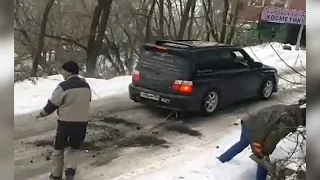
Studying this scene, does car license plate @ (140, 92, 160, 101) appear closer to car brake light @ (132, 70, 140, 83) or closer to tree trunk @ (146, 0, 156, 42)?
car brake light @ (132, 70, 140, 83)

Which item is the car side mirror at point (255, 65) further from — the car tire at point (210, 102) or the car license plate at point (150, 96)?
the car license plate at point (150, 96)

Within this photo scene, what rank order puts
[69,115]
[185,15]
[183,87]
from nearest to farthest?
[69,115]
[185,15]
[183,87]

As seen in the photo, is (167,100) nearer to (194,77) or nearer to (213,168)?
(194,77)

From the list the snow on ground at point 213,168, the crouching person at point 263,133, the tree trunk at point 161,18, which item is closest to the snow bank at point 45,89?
the tree trunk at point 161,18

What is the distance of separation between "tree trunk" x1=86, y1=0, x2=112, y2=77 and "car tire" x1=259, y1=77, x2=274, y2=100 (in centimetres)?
61

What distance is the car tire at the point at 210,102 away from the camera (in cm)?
160

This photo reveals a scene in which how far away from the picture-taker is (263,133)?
1.43 m

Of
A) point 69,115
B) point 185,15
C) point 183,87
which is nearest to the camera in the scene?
point 69,115

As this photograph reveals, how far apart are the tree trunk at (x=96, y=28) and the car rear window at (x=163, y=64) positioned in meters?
0.17

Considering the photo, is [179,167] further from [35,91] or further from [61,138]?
[35,91]

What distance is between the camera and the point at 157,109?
1.62 meters

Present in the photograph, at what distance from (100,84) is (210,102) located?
42 centimetres

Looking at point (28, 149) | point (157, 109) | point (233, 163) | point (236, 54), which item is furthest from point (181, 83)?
point (28, 149)

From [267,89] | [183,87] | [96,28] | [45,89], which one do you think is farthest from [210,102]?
[45,89]
